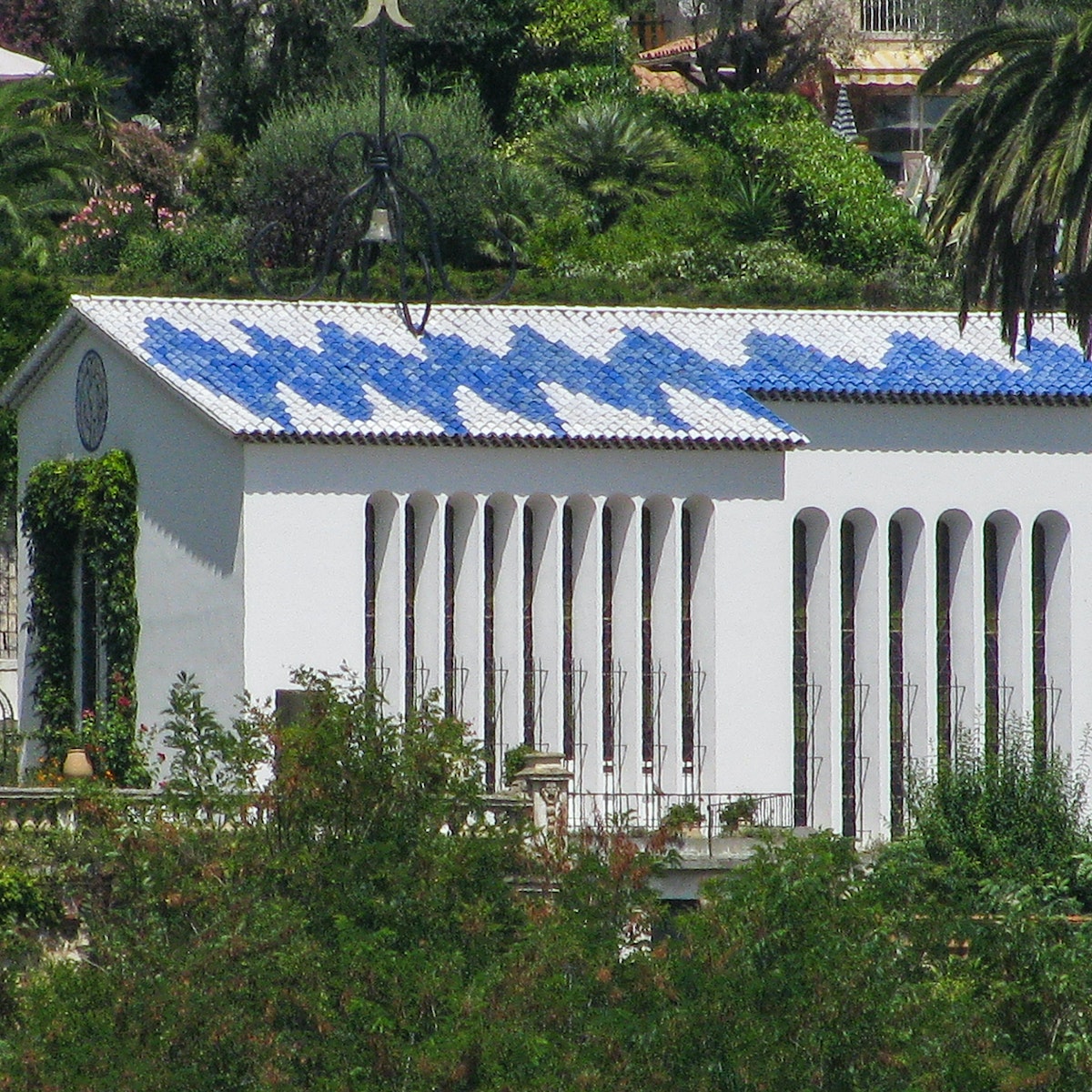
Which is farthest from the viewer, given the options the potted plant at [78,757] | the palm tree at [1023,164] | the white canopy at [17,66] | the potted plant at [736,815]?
the white canopy at [17,66]

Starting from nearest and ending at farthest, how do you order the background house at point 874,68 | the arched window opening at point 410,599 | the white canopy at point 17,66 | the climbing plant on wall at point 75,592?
the arched window opening at point 410,599 → the climbing plant on wall at point 75,592 → the white canopy at point 17,66 → the background house at point 874,68

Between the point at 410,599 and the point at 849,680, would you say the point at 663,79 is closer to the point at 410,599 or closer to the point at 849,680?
the point at 849,680

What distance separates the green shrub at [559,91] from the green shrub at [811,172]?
115 centimetres

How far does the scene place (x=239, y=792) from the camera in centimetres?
2175

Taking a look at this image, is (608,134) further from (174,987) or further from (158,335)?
(174,987)

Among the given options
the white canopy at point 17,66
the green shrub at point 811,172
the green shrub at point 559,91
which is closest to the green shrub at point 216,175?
the white canopy at point 17,66

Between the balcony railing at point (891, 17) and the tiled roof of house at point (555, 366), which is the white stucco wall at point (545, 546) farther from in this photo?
the balcony railing at point (891, 17)

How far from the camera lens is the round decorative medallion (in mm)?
34031

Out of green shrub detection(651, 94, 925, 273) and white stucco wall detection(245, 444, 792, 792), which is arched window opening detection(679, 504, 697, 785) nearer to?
white stucco wall detection(245, 444, 792, 792)

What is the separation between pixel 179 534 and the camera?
106 ft

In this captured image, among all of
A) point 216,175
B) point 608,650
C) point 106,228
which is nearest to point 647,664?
point 608,650

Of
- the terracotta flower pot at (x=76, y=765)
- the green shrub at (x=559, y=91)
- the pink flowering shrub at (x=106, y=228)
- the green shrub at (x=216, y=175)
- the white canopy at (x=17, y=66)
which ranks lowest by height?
the terracotta flower pot at (x=76, y=765)

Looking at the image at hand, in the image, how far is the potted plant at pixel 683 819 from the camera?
22.7 m

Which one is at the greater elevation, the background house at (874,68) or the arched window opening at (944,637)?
the background house at (874,68)
